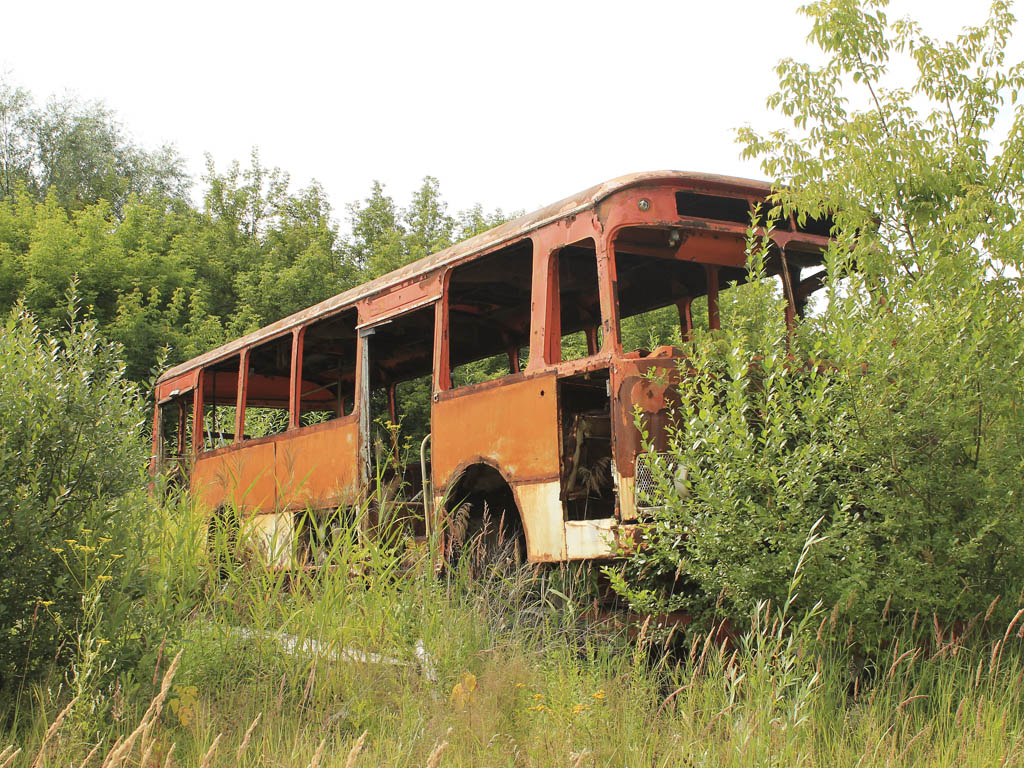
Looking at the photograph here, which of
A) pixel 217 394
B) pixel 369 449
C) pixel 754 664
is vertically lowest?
pixel 754 664

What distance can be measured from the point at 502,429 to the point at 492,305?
5.89 feet

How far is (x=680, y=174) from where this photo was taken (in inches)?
202

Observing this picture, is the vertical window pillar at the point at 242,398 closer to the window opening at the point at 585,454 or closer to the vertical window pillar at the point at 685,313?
Result: the window opening at the point at 585,454

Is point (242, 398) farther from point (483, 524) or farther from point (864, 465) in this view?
point (864, 465)

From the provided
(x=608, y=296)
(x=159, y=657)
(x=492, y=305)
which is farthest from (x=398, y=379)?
(x=159, y=657)

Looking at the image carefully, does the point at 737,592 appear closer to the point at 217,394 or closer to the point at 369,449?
the point at 369,449

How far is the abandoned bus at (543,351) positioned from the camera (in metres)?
4.91

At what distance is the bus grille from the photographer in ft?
13.8

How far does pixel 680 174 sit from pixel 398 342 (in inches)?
150

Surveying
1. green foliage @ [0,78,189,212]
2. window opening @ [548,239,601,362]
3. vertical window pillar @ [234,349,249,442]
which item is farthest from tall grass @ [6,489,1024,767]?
green foliage @ [0,78,189,212]

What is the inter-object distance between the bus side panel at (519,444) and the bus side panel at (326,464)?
1.22 m

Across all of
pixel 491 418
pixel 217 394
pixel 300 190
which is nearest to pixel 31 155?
pixel 300 190

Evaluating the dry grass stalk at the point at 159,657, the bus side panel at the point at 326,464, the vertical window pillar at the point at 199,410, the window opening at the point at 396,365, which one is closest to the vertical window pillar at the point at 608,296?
the window opening at the point at 396,365

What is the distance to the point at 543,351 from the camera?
5344 millimetres
